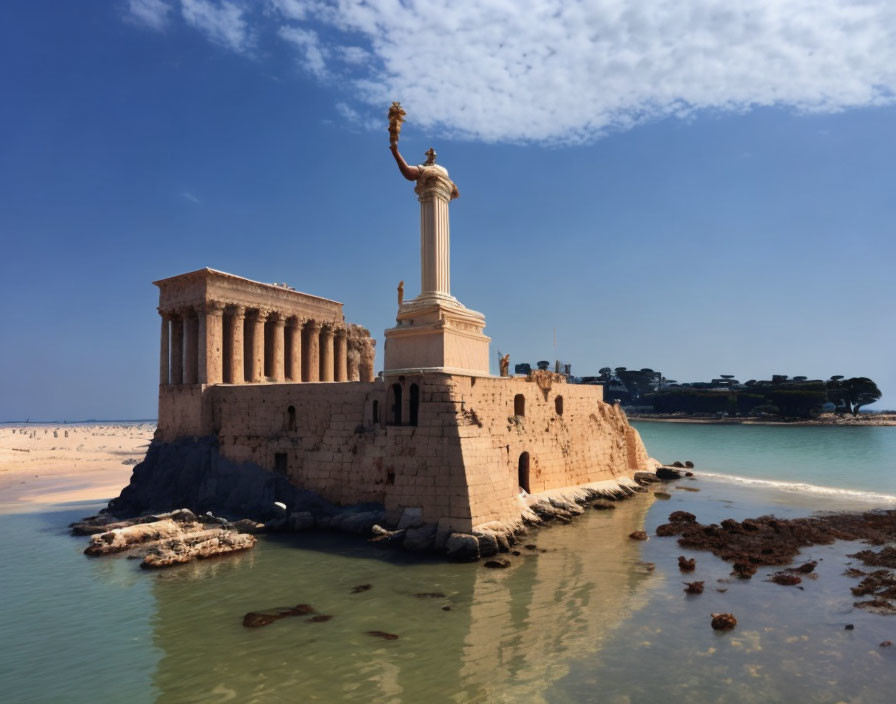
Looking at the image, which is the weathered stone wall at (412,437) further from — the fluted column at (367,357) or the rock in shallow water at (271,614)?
the fluted column at (367,357)

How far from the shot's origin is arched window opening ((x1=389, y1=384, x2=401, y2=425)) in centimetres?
1561

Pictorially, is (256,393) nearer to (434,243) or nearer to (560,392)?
(434,243)

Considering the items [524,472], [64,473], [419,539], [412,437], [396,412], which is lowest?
[64,473]

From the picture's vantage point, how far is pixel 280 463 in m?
17.8

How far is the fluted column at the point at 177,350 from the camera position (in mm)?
21953

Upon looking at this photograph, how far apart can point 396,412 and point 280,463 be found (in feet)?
15.9

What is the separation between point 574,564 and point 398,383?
655 centimetres

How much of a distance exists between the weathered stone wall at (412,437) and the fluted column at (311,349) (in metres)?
5.44

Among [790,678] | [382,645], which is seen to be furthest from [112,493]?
[790,678]

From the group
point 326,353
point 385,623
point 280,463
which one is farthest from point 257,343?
point 385,623

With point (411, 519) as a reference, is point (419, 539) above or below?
below

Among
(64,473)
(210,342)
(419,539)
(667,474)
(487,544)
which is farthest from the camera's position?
(64,473)

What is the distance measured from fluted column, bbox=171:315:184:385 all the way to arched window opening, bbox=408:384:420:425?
11.7 m

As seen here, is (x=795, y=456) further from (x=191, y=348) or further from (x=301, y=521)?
(x=191, y=348)
